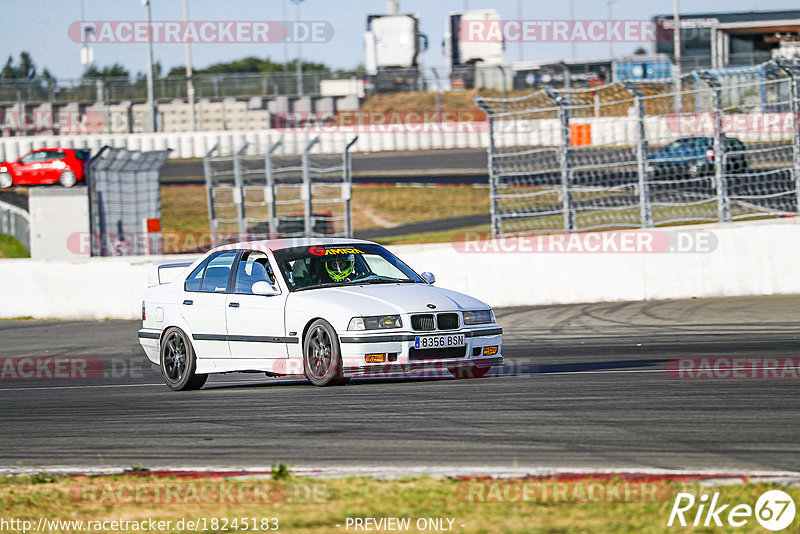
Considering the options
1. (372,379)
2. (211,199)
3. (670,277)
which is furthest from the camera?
(211,199)

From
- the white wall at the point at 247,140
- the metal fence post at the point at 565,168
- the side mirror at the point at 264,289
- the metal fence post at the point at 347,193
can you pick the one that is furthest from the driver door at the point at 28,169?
the side mirror at the point at 264,289

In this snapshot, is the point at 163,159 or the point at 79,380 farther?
the point at 163,159

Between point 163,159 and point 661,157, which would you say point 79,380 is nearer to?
point 661,157

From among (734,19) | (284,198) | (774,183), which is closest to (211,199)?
(284,198)

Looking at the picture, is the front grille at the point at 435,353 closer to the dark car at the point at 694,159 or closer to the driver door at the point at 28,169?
the dark car at the point at 694,159

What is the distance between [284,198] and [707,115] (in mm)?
9976

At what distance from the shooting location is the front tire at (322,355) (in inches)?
340

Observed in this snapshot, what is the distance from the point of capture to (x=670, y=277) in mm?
15570

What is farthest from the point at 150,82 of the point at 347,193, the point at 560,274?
the point at 560,274

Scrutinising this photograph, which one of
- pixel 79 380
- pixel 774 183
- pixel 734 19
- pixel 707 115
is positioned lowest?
pixel 79 380

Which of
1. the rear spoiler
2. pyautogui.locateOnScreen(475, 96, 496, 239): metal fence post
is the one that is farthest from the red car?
the rear spoiler

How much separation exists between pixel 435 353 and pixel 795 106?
9460 mm

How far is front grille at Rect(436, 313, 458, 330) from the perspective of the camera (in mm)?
8727

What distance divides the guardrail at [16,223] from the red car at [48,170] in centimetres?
267
